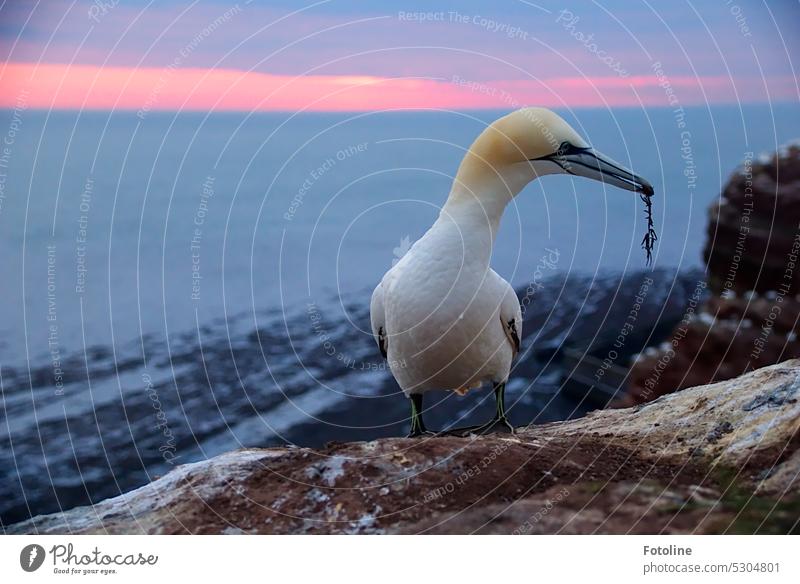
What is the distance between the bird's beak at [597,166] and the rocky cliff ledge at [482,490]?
0.61 metres

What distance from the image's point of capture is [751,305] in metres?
3.50

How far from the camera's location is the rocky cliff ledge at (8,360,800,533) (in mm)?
1896

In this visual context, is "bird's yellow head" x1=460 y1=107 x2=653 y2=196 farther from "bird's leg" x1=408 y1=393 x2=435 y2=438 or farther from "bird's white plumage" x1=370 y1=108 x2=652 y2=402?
"bird's leg" x1=408 y1=393 x2=435 y2=438

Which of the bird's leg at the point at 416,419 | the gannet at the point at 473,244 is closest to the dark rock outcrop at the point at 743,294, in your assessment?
the bird's leg at the point at 416,419

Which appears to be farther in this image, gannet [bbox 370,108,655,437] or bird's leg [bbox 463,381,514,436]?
bird's leg [bbox 463,381,514,436]

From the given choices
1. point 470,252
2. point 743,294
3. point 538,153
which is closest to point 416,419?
point 470,252

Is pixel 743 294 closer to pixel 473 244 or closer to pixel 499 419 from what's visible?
pixel 499 419

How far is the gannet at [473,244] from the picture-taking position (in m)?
2.21

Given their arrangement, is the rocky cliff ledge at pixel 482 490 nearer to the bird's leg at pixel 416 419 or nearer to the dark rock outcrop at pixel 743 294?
the bird's leg at pixel 416 419

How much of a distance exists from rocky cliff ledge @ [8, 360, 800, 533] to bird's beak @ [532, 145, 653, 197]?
606 mm

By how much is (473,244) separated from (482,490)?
62 centimetres

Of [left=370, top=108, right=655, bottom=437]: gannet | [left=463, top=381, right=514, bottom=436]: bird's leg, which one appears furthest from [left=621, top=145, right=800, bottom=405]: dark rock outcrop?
[left=370, top=108, right=655, bottom=437]: gannet

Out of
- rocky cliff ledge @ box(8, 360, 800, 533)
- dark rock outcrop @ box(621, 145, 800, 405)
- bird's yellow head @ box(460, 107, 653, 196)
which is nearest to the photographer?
rocky cliff ledge @ box(8, 360, 800, 533)
